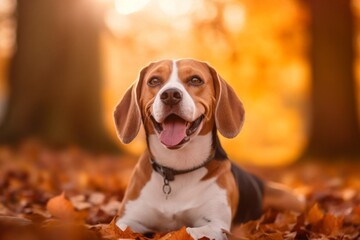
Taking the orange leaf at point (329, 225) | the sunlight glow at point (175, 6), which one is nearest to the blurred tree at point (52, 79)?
the sunlight glow at point (175, 6)

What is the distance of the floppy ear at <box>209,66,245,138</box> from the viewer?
4520mm

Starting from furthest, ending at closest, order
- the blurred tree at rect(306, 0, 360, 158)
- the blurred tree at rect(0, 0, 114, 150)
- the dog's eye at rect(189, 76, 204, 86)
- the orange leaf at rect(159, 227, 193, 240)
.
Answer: the blurred tree at rect(306, 0, 360, 158)
the blurred tree at rect(0, 0, 114, 150)
the dog's eye at rect(189, 76, 204, 86)
the orange leaf at rect(159, 227, 193, 240)

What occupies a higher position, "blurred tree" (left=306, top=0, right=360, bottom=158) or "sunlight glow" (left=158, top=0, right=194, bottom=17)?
"sunlight glow" (left=158, top=0, right=194, bottom=17)

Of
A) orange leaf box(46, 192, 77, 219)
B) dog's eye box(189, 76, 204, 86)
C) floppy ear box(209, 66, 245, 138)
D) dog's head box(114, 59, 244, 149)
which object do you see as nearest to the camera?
dog's head box(114, 59, 244, 149)

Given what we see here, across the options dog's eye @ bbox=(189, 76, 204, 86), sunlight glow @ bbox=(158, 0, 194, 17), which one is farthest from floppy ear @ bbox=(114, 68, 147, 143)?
sunlight glow @ bbox=(158, 0, 194, 17)

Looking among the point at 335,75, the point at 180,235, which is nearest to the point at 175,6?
the point at 335,75

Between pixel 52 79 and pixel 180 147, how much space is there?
874 centimetres

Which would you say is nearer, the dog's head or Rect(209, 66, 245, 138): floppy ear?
the dog's head

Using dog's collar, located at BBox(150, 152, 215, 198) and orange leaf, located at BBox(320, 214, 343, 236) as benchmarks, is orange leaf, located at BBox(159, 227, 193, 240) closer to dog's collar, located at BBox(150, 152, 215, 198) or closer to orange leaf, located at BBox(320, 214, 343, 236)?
dog's collar, located at BBox(150, 152, 215, 198)

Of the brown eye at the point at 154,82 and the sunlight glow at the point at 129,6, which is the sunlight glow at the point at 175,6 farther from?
the brown eye at the point at 154,82

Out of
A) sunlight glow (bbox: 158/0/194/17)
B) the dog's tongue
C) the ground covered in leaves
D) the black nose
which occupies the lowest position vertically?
the ground covered in leaves

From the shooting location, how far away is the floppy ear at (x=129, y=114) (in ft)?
14.9

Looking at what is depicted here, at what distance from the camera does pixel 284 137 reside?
3178cm

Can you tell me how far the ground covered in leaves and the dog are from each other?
0.57 feet
